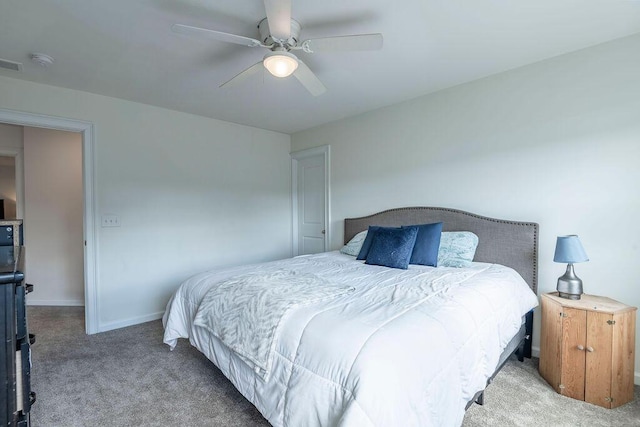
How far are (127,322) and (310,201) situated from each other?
2676 millimetres

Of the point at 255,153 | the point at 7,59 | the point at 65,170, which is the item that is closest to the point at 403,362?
the point at 7,59

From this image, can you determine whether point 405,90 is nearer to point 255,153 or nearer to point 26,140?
point 255,153

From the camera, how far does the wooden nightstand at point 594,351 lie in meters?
1.81

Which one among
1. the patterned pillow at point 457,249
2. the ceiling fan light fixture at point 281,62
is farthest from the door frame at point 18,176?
the patterned pillow at point 457,249

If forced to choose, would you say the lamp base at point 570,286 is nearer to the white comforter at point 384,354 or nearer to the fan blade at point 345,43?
the white comforter at point 384,354

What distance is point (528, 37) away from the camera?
2.11m

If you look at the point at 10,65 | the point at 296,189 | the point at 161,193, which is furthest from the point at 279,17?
the point at 296,189

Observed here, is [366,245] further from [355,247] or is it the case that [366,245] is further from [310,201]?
[310,201]

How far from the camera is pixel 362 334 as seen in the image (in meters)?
1.19

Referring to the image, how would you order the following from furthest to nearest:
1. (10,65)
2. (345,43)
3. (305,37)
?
(10,65) < (305,37) < (345,43)

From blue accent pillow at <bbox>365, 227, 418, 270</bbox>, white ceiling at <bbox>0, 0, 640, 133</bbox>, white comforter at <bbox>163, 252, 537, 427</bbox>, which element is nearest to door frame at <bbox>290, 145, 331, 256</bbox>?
white ceiling at <bbox>0, 0, 640, 133</bbox>

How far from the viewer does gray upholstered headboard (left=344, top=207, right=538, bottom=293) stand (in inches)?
96.6

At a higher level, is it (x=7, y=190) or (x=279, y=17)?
(x=279, y=17)

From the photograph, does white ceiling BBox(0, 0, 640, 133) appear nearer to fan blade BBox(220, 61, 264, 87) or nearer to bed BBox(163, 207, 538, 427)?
fan blade BBox(220, 61, 264, 87)
